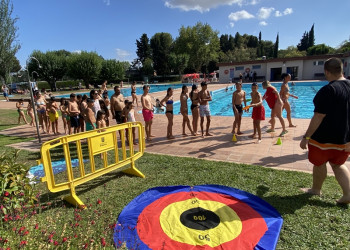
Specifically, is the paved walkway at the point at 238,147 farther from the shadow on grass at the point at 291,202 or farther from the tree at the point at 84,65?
the tree at the point at 84,65

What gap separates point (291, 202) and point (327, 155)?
37.3 inches

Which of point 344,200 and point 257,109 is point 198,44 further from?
point 344,200

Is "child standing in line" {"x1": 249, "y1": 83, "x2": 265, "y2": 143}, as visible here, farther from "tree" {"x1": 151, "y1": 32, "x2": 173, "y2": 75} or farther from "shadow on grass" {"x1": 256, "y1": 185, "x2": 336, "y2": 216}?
"tree" {"x1": 151, "y1": 32, "x2": 173, "y2": 75}

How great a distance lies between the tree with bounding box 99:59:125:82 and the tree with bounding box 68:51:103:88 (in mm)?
3007

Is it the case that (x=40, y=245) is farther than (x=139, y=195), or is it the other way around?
(x=139, y=195)

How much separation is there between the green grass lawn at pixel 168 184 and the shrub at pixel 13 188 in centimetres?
16

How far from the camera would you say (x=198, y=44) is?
2361 inches

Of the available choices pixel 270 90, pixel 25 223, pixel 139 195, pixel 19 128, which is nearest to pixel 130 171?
pixel 139 195

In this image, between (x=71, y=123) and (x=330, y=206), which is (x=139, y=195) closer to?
(x=330, y=206)

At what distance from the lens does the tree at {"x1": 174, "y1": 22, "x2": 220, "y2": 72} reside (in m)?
59.4

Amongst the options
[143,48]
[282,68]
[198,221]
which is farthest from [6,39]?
[143,48]

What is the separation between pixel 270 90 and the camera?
7438mm

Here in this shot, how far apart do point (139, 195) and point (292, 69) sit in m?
36.9

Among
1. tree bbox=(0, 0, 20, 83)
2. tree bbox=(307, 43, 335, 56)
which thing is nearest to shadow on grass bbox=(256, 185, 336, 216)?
tree bbox=(0, 0, 20, 83)
